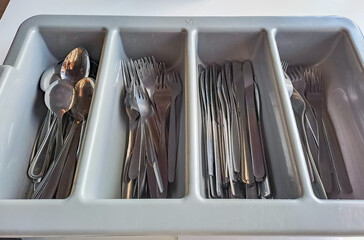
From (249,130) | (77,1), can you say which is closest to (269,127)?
(249,130)

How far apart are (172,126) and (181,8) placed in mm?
327

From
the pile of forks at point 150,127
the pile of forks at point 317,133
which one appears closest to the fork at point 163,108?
the pile of forks at point 150,127

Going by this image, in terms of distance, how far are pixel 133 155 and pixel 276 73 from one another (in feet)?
0.98

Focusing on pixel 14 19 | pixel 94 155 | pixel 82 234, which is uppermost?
pixel 14 19

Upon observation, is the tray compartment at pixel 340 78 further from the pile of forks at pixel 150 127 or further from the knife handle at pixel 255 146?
the pile of forks at pixel 150 127

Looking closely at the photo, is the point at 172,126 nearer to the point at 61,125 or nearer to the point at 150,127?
the point at 150,127

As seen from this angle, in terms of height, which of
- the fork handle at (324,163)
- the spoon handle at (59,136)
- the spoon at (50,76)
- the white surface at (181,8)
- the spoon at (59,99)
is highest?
the white surface at (181,8)

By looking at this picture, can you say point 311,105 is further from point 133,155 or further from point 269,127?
point 133,155

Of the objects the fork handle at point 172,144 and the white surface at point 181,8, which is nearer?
the fork handle at point 172,144

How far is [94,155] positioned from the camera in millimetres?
432

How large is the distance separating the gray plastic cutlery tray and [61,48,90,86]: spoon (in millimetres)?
25

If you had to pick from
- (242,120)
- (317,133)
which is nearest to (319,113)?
(317,133)

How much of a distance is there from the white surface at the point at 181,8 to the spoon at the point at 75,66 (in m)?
0.17

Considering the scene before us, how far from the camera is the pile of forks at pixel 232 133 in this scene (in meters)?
0.47
